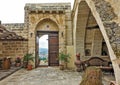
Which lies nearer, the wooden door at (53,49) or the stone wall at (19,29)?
the stone wall at (19,29)

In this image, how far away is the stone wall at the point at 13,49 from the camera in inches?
481

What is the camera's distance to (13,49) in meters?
12.3

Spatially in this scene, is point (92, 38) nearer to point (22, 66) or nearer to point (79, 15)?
point (79, 15)

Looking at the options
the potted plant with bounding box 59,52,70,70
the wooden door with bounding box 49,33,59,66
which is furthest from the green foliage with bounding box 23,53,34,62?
the wooden door with bounding box 49,33,59,66

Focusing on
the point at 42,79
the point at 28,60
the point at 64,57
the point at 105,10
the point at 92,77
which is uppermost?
the point at 105,10

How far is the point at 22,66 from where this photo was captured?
38.9ft

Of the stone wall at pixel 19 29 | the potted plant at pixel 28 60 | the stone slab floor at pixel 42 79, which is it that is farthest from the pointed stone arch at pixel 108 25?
the stone wall at pixel 19 29

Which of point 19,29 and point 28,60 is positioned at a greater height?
point 19,29

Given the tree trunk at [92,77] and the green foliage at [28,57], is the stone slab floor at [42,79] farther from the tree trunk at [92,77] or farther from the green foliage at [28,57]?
the tree trunk at [92,77]

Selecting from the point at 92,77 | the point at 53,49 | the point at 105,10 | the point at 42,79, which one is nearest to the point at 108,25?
the point at 105,10

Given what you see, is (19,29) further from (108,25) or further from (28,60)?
(108,25)

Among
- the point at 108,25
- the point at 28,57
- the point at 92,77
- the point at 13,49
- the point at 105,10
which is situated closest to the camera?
the point at 92,77

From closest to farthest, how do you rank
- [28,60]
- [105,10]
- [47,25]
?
1. [105,10]
2. [28,60]
3. [47,25]

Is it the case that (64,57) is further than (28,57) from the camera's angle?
No
